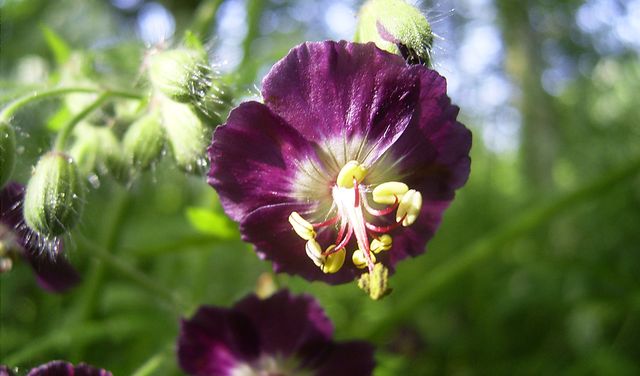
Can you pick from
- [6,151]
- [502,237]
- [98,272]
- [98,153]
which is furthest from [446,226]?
[6,151]

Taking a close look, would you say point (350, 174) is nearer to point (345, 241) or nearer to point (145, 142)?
point (345, 241)

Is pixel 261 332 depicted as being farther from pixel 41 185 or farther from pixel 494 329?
pixel 494 329

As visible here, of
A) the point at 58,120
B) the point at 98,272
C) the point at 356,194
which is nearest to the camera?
the point at 356,194

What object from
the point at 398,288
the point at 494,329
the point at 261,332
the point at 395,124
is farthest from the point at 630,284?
the point at 395,124

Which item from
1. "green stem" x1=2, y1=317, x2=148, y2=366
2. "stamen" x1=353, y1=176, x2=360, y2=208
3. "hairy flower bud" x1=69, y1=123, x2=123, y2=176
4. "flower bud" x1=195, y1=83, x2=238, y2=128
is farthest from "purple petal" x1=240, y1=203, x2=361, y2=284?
"green stem" x1=2, y1=317, x2=148, y2=366

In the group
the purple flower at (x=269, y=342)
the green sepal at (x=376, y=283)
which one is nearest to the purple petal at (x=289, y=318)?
the purple flower at (x=269, y=342)

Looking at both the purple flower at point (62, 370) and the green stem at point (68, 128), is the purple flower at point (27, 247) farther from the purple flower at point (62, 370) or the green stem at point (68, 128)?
the purple flower at point (62, 370)
